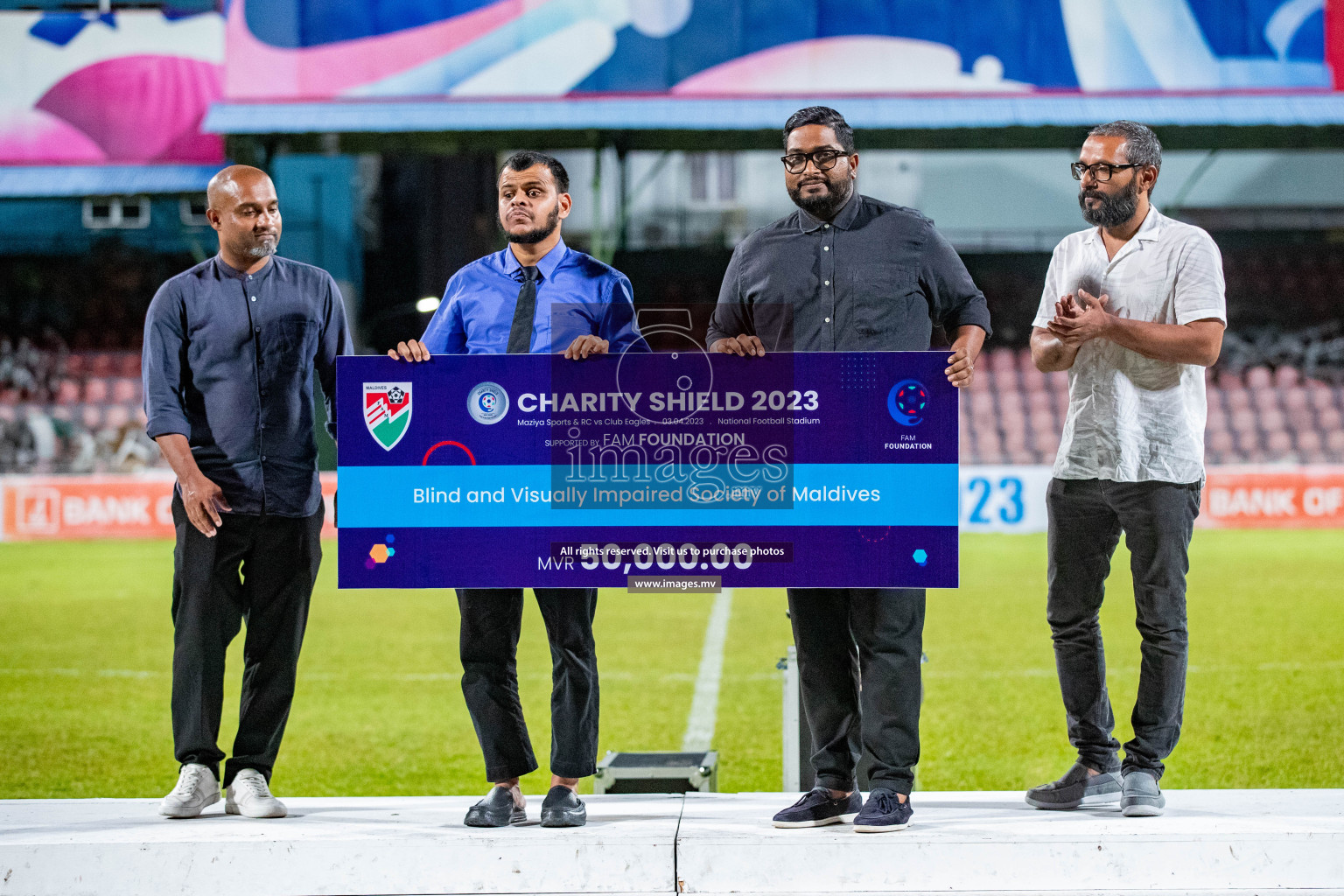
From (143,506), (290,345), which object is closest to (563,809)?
(290,345)

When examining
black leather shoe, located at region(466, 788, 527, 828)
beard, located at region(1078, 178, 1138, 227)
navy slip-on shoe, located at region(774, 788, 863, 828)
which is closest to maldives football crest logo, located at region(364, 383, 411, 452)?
black leather shoe, located at region(466, 788, 527, 828)

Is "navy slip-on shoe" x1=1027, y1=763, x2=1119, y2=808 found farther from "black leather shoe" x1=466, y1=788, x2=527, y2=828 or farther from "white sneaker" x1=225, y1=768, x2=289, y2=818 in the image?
"white sneaker" x1=225, y1=768, x2=289, y2=818

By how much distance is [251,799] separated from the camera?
377 centimetres

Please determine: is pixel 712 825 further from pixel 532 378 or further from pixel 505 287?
pixel 505 287

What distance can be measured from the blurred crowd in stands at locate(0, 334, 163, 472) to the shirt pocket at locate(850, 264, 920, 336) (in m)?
14.0

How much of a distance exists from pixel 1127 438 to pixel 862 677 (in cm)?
100

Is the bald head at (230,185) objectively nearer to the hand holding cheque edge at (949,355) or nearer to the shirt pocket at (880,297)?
the hand holding cheque edge at (949,355)

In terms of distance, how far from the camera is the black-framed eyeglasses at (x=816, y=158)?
3516 mm

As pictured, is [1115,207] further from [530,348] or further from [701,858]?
[701,858]

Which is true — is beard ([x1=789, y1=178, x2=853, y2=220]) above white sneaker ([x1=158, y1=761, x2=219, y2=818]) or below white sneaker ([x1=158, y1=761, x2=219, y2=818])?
above

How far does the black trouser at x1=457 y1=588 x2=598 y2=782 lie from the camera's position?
3.62 meters

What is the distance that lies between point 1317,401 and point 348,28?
56.6ft

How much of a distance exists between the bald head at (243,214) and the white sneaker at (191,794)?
1491 mm

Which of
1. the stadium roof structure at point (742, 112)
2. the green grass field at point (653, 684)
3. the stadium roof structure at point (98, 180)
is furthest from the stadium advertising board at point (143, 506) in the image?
the stadium roof structure at point (98, 180)
